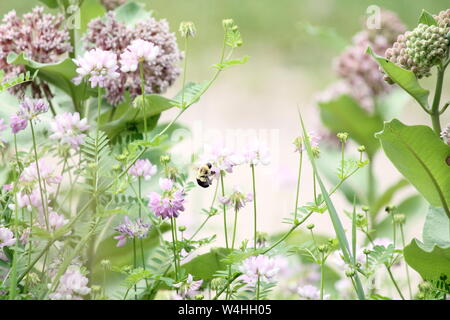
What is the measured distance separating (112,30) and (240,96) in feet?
5.85

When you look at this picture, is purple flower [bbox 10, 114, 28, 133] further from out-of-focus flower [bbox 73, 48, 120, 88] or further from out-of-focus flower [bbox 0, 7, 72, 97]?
out-of-focus flower [bbox 0, 7, 72, 97]

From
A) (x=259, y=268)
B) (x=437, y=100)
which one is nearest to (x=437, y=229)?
(x=437, y=100)

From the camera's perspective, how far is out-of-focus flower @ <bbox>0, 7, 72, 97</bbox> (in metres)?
1.00

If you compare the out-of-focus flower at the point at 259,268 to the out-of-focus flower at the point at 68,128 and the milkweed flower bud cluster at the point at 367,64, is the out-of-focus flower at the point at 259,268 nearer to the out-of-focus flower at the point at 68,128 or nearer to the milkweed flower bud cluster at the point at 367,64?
the out-of-focus flower at the point at 68,128

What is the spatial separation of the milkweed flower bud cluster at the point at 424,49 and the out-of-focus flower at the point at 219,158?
0.67ft

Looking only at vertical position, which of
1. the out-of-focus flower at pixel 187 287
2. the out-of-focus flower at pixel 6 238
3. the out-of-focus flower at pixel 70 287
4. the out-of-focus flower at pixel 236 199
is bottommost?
the out-of-focus flower at pixel 70 287

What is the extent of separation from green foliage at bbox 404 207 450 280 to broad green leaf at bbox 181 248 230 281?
24 centimetres

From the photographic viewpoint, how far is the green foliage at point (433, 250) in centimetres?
83

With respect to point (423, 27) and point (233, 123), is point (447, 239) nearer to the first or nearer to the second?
point (423, 27)

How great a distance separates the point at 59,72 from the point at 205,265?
0.33 meters

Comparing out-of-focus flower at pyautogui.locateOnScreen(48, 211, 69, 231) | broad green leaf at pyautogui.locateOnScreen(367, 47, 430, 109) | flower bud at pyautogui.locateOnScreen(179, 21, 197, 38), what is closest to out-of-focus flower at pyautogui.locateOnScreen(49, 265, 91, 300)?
out-of-focus flower at pyautogui.locateOnScreen(48, 211, 69, 231)

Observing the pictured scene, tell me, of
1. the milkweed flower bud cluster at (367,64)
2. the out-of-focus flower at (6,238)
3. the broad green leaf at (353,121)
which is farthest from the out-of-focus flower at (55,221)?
the milkweed flower bud cluster at (367,64)
